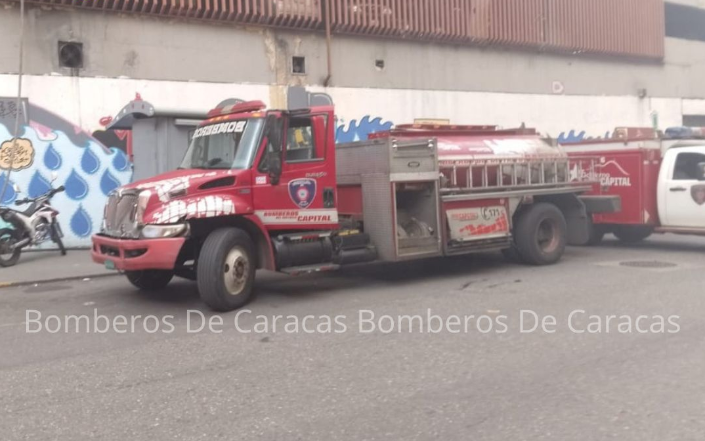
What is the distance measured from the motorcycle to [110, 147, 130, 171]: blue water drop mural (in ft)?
5.45

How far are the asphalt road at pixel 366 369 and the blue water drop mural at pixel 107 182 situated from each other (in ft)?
17.0

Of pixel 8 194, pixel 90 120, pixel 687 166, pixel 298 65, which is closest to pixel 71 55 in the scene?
pixel 90 120

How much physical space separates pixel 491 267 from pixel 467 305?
3336 millimetres

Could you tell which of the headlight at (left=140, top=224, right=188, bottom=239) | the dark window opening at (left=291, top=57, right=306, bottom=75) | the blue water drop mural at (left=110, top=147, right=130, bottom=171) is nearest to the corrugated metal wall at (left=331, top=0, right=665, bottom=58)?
the dark window opening at (left=291, top=57, right=306, bottom=75)

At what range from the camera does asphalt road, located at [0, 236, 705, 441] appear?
4.69 meters

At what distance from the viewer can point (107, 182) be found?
14781 mm

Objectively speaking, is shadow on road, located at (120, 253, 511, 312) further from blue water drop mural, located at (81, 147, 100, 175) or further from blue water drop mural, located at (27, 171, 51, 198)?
blue water drop mural, located at (81, 147, 100, 175)

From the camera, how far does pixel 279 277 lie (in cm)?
1102

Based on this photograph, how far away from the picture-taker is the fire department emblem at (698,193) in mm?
12414

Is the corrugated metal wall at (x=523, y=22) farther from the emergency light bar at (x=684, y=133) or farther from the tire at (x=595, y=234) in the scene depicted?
the tire at (x=595, y=234)

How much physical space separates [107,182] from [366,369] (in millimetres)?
10480

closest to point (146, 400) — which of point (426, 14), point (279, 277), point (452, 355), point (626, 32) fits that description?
point (452, 355)

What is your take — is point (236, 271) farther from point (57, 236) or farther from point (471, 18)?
point (471, 18)

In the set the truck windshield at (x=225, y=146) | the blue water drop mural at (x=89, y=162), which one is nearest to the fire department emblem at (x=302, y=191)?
the truck windshield at (x=225, y=146)
